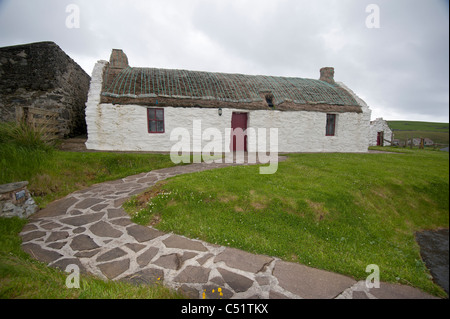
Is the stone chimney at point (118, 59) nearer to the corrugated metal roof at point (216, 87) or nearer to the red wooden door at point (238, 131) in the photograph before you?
the corrugated metal roof at point (216, 87)

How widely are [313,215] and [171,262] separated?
3.40 metres

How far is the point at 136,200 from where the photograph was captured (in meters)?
5.91

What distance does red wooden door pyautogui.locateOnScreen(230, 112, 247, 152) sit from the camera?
1479 centimetres

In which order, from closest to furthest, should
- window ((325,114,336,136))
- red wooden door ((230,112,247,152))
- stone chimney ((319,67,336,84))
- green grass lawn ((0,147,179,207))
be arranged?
green grass lawn ((0,147,179,207)) → red wooden door ((230,112,247,152)) → window ((325,114,336,136)) → stone chimney ((319,67,336,84))

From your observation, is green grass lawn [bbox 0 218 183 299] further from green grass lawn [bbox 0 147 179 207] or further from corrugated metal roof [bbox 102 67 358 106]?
corrugated metal roof [bbox 102 67 358 106]

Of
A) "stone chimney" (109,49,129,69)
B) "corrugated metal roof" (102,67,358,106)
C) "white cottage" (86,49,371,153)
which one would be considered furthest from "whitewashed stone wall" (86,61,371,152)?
"stone chimney" (109,49,129,69)

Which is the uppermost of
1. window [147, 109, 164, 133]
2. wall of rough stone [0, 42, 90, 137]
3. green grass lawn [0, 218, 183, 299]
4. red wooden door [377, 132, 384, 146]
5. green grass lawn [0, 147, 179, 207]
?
wall of rough stone [0, 42, 90, 137]

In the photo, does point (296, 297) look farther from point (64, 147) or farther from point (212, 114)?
point (64, 147)

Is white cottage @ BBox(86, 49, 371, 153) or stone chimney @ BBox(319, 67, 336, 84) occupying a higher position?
stone chimney @ BBox(319, 67, 336, 84)

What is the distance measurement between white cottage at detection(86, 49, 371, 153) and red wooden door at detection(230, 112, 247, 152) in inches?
2.7

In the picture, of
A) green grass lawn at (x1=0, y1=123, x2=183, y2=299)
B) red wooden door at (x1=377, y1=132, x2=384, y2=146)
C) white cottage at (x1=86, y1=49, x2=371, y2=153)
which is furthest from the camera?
red wooden door at (x1=377, y1=132, x2=384, y2=146)

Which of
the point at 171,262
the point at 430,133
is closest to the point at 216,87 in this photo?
the point at 171,262

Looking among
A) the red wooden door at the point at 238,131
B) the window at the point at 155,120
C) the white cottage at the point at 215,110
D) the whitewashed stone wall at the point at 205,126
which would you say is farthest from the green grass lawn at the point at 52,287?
the red wooden door at the point at 238,131

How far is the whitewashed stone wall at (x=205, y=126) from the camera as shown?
1241 cm
